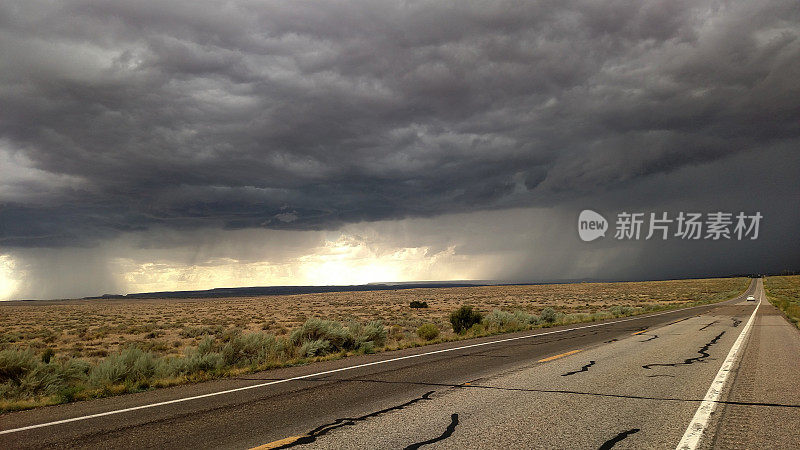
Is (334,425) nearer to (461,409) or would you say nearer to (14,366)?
(461,409)

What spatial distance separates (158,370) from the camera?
438 inches

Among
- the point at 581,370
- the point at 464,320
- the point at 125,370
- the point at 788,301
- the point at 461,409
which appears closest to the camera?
the point at 461,409

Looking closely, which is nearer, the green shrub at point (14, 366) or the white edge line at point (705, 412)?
the white edge line at point (705, 412)

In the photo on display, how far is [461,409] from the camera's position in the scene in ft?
22.0

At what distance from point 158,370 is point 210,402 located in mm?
4322

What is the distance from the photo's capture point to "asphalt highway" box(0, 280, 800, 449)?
18.0 ft

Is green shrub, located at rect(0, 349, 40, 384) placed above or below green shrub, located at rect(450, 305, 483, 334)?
above

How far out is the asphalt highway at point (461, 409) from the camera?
5.48m

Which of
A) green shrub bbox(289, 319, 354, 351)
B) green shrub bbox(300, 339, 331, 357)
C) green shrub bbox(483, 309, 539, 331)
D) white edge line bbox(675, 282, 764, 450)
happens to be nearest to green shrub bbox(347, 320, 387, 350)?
green shrub bbox(289, 319, 354, 351)

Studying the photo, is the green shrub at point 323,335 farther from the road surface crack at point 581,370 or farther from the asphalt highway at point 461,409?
the road surface crack at point 581,370

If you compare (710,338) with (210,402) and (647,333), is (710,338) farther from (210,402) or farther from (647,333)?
(210,402)

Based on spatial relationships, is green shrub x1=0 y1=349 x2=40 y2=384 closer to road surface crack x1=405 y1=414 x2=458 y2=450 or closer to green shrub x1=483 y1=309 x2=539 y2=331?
road surface crack x1=405 y1=414 x2=458 y2=450

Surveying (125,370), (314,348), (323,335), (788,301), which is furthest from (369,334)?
(788,301)

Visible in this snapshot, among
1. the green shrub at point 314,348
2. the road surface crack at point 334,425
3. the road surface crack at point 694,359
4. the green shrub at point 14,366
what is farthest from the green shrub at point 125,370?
the road surface crack at point 694,359
